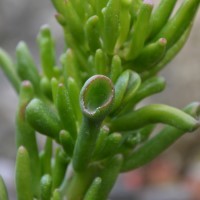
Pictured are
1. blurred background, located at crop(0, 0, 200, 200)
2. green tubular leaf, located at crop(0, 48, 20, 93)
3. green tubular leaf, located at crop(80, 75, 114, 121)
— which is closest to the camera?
green tubular leaf, located at crop(80, 75, 114, 121)

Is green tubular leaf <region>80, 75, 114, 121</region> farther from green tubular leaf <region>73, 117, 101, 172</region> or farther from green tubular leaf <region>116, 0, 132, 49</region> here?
green tubular leaf <region>116, 0, 132, 49</region>

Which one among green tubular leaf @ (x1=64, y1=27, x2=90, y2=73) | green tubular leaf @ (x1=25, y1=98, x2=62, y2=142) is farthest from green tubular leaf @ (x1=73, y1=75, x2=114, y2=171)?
green tubular leaf @ (x1=64, y1=27, x2=90, y2=73)

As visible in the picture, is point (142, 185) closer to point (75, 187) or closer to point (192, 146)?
point (192, 146)

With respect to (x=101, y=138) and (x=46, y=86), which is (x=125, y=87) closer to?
(x=101, y=138)

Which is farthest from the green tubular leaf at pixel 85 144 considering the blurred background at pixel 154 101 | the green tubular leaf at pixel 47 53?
the blurred background at pixel 154 101

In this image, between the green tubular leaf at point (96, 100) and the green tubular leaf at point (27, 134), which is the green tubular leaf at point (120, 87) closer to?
the green tubular leaf at point (96, 100)

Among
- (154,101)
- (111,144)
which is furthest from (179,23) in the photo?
(154,101)
